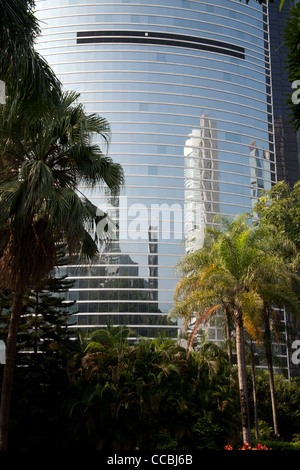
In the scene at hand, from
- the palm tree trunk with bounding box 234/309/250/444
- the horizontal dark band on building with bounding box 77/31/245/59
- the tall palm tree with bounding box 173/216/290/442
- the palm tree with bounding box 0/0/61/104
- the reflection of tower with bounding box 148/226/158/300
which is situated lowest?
the palm tree trunk with bounding box 234/309/250/444

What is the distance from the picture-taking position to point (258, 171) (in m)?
61.9

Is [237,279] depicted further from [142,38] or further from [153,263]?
[142,38]

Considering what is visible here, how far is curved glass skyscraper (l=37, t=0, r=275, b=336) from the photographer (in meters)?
53.8

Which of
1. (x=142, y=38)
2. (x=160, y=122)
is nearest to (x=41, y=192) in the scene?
(x=160, y=122)

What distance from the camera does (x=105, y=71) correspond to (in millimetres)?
59000

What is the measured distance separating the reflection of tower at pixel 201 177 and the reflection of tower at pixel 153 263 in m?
3.97

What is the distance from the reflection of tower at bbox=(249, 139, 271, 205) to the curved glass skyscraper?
0.14 metres

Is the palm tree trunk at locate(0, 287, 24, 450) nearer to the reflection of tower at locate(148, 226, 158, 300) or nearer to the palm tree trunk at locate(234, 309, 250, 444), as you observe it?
the palm tree trunk at locate(234, 309, 250, 444)

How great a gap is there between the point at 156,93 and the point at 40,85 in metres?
52.8

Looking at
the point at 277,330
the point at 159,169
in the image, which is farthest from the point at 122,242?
the point at 277,330

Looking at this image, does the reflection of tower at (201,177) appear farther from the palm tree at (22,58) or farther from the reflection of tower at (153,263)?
the palm tree at (22,58)

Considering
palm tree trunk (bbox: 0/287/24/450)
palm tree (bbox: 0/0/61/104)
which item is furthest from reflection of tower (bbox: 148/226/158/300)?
palm tree (bbox: 0/0/61/104)

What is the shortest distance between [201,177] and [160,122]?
8102mm

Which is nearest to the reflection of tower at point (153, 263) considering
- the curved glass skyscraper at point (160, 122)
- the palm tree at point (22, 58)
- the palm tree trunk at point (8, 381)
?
the curved glass skyscraper at point (160, 122)
